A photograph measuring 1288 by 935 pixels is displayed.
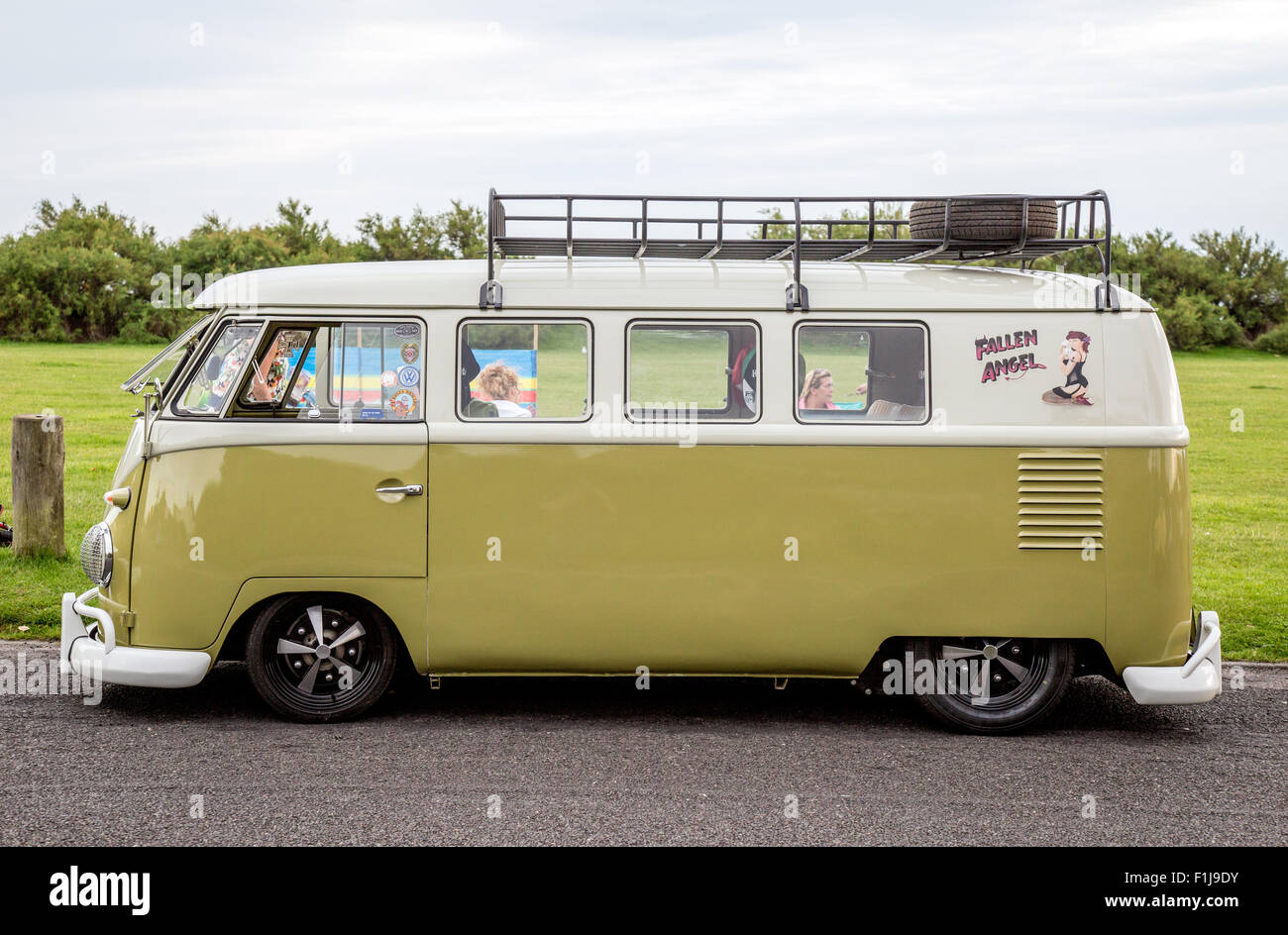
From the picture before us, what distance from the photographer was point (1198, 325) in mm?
51562

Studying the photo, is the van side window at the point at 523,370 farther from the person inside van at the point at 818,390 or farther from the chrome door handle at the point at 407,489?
the person inside van at the point at 818,390

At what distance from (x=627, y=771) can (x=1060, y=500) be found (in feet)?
8.60

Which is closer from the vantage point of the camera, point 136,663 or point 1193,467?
point 136,663

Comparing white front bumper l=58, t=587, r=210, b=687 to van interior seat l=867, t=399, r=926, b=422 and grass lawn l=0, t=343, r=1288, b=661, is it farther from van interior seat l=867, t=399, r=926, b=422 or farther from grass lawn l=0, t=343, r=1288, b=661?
van interior seat l=867, t=399, r=926, b=422

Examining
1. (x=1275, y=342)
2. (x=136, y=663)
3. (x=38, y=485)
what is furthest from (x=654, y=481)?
(x=1275, y=342)

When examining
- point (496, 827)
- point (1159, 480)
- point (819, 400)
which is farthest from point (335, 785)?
point (1159, 480)

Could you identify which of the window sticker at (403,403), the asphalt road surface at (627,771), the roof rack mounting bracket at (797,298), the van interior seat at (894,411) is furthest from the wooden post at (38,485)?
the van interior seat at (894,411)

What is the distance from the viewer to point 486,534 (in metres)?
6.35

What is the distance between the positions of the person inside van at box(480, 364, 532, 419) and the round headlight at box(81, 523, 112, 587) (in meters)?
2.15

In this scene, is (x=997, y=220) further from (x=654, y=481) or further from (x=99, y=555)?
(x=99, y=555)

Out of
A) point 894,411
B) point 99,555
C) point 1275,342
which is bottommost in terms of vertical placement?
point 99,555

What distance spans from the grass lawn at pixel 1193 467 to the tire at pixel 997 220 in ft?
3.16

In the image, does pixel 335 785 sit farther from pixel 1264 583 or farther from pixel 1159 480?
pixel 1264 583
